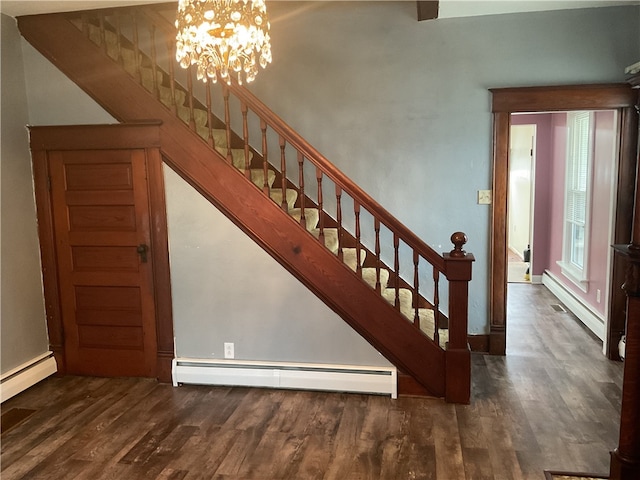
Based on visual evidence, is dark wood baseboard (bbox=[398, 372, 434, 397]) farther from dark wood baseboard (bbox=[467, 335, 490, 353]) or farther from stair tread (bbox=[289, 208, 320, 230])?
stair tread (bbox=[289, 208, 320, 230])

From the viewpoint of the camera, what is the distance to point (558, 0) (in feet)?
12.0

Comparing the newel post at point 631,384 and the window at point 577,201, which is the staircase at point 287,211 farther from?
the window at point 577,201

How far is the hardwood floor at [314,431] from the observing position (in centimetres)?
266

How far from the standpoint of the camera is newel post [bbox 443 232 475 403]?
3246mm

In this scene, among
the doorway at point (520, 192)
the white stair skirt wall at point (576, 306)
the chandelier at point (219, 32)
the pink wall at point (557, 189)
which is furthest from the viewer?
the doorway at point (520, 192)

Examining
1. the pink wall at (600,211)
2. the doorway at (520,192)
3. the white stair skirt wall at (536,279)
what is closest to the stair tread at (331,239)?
the pink wall at (600,211)

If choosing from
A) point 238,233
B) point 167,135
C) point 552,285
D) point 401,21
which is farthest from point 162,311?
point 552,285

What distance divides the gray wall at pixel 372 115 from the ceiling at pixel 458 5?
0.27 ft

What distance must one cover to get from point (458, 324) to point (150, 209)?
2.28 metres

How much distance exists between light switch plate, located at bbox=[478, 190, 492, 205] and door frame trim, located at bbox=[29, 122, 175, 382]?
8.09 feet

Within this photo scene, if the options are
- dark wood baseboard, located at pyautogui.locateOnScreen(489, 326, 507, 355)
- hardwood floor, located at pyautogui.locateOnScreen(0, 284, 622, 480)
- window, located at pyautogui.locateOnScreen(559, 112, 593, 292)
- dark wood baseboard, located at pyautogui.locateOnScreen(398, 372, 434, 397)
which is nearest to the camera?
hardwood floor, located at pyautogui.locateOnScreen(0, 284, 622, 480)

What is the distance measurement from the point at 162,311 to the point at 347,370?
1.41 metres

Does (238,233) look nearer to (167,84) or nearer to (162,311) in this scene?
(162,311)

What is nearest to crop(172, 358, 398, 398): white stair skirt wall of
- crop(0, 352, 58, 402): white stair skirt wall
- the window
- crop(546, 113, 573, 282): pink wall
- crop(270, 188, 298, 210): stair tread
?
crop(0, 352, 58, 402): white stair skirt wall
